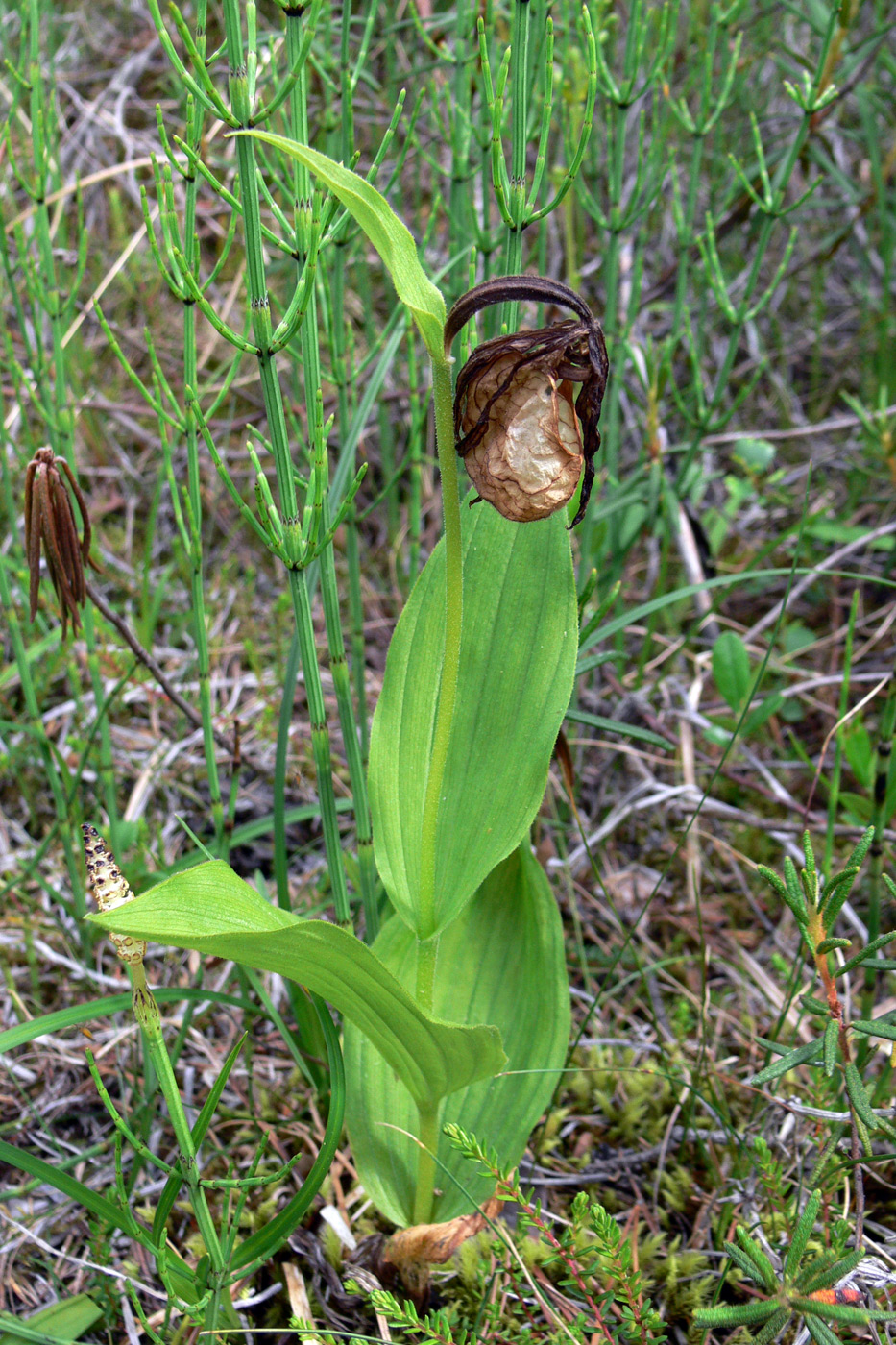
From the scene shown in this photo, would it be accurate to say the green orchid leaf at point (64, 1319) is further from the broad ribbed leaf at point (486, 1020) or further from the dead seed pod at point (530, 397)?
the dead seed pod at point (530, 397)

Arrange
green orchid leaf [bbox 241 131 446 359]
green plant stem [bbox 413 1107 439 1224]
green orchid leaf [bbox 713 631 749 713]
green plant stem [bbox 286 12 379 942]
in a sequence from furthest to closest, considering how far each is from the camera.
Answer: green orchid leaf [bbox 713 631 749 713] → green plant stem [bbox 413 1107 439 1224] → green plant stem [bbox 286 12 379 942] → green orchid leaf [bbox 241 131 446 359]

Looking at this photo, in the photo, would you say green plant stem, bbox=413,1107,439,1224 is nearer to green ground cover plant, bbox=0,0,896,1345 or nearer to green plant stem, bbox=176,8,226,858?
green ground cover plant, bbox=0,0,896,1345

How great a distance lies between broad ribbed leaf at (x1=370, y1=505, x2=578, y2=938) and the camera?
1.11 metres

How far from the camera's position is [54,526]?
125 cm

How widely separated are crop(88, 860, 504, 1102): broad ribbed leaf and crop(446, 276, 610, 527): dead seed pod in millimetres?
438

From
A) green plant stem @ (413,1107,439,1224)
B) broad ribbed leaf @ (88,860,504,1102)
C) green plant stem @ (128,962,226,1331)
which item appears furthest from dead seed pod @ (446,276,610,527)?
green plant stem @ (413,1107,439,1224)

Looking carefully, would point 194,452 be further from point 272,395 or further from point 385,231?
point 385,231

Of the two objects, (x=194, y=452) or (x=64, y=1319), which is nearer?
(x=64, y=1319)

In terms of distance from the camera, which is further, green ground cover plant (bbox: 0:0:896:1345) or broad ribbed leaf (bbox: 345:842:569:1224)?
broad ribbed leaf (bbox: 345:842:569:1224)

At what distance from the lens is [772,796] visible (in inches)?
71.2

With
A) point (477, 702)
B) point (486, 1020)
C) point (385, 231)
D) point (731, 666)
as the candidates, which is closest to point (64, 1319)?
point (486, 1020)

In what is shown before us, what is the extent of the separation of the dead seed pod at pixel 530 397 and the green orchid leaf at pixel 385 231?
3 cm

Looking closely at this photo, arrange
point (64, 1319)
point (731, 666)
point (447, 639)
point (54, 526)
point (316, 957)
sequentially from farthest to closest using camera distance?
point (731, 666), point (54, 526), point (64, 1319), point (447, 639), point (316, 957)

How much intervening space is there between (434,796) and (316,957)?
0.22 meters
